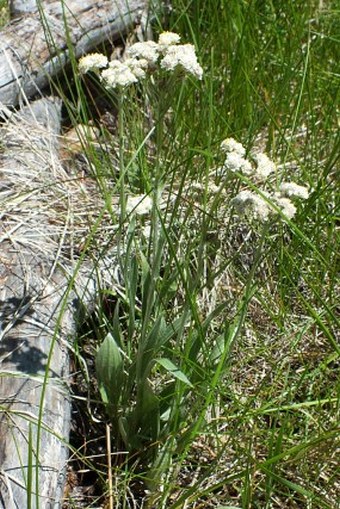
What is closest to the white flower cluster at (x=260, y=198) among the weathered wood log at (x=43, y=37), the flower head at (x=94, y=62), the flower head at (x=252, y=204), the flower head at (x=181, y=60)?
the flower head at (x=252, y=204)

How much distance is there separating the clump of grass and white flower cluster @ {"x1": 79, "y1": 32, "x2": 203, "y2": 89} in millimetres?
43

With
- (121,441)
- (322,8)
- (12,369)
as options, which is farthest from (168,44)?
(322,8)

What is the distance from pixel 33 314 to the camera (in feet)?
6.28

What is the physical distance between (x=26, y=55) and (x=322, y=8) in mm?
1169

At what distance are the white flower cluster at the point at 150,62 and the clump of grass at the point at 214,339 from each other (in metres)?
0.04

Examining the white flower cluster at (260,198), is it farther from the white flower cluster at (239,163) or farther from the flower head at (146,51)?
the flower head at (146,51)

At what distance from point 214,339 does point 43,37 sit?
1449 millimetres

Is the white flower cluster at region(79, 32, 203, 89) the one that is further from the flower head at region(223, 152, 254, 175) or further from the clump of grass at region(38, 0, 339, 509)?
the flower head at region(223, 152, 254, 175)

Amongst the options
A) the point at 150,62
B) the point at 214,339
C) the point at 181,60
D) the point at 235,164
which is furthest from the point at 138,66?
the point at 214,339

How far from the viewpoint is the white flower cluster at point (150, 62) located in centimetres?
148

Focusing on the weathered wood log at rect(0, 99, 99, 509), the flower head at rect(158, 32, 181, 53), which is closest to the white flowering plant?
the flower head at rect(158, 32, 181, 53)

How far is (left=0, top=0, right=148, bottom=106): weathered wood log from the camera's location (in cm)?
264

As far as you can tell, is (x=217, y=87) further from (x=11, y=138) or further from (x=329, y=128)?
(x=11, y=138)

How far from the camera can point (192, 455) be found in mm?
1841
